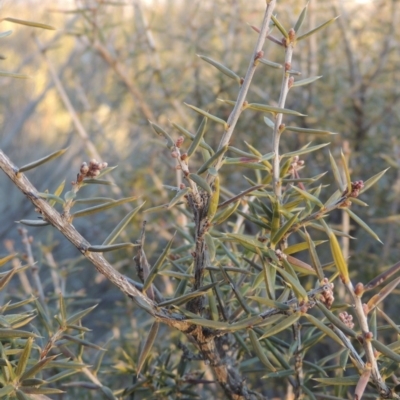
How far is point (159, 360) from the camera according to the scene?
23.3 inches

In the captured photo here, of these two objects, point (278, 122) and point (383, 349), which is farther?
point (278, 122)

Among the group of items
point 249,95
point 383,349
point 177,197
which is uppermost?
point 177,197

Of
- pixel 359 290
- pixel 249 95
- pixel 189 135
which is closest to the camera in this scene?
pixel 359 290

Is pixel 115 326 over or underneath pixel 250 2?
underneath

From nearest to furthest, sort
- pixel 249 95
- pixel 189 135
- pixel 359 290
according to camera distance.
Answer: pixel 359 290 → pixel 189 135 → pixel 249 95

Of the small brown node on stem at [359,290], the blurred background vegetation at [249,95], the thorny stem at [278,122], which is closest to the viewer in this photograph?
the small brown node on stem at [359,290]

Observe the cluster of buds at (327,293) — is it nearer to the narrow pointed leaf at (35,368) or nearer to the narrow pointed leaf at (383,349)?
the narrow pointed leaf at (383,349)

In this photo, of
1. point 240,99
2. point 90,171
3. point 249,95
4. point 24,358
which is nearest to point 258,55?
point 240,99

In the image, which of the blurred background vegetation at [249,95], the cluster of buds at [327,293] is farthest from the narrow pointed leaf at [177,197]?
the blurred background vegetation at [249,95]

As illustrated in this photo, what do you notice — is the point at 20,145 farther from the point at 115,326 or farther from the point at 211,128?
the point at 115,326

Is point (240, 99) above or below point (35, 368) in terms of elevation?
above

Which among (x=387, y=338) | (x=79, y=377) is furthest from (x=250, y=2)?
(x=79, y=377)

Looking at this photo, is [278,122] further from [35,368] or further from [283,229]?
[35,368]

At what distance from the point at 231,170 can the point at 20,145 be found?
1.52 m
